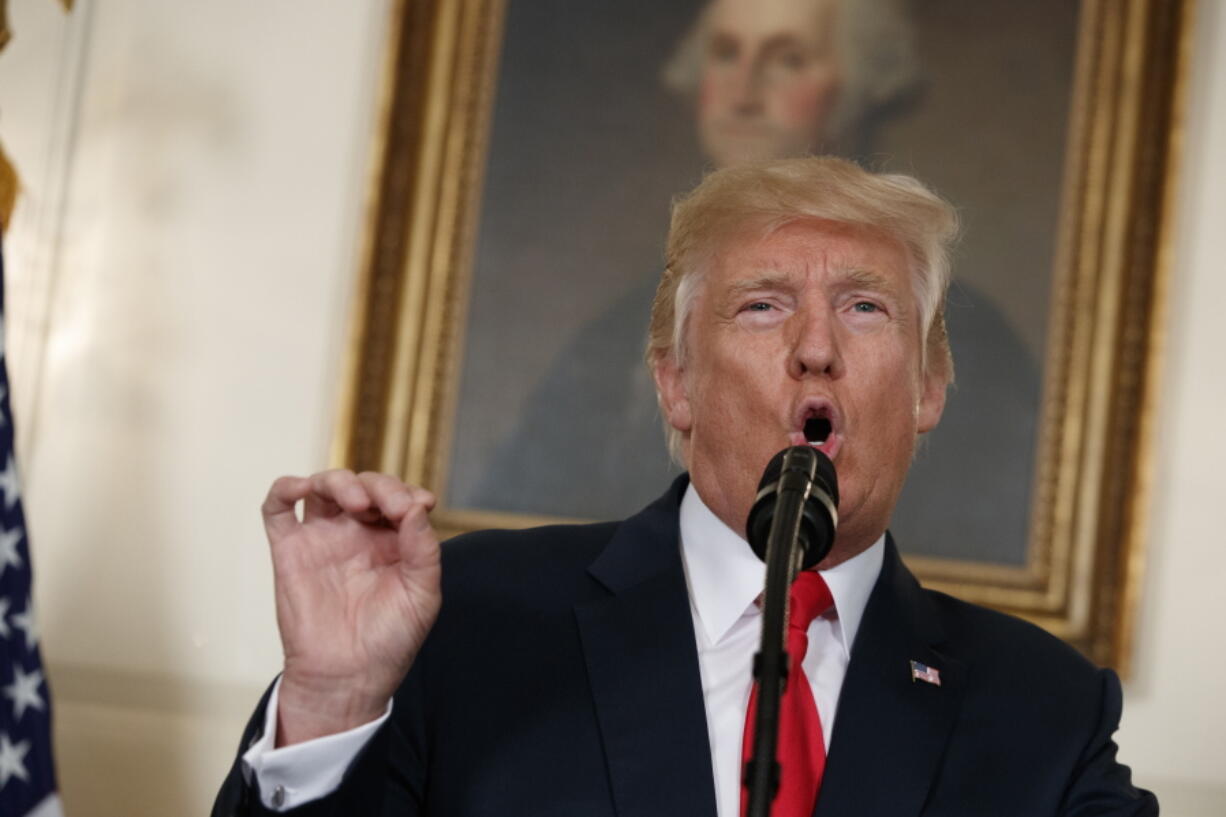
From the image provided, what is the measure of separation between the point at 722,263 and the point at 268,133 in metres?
1.99

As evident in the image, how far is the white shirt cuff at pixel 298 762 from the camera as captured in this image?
176 cm

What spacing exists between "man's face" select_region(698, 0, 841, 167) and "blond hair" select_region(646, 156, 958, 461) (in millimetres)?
1447

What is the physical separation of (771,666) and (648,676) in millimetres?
821

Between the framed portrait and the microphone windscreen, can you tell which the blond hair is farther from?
the framed portrait

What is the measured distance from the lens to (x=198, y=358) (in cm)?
387

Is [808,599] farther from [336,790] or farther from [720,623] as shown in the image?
[336,790]

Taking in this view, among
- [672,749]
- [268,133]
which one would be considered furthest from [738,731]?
[268,133]

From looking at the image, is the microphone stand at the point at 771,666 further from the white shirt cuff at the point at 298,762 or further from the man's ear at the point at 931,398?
the man's ear at the point at 931,398

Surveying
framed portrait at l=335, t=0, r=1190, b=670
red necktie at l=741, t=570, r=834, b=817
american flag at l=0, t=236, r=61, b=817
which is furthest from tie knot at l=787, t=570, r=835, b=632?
framed portrait at l=335, t=0, r=1190, b=670

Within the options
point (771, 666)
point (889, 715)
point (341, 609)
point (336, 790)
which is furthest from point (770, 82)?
point (771, 666)

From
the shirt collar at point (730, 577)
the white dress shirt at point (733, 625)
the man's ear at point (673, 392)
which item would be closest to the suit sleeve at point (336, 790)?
the white dress shirt at point (733, 625)

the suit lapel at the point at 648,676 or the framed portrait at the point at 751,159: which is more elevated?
the framed portrait at the point at 751,159

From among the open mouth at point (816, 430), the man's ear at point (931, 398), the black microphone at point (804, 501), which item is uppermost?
the man's ear at point (931, 398)

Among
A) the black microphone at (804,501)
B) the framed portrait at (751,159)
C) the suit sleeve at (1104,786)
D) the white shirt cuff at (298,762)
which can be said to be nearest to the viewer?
the black microphone at (804,501)
